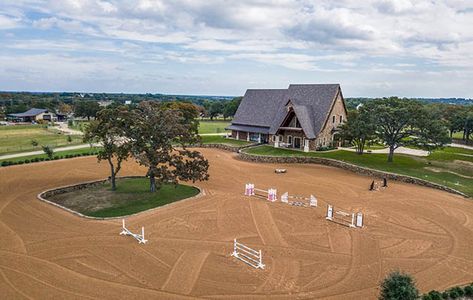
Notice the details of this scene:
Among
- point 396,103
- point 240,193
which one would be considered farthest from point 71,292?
point 396,103

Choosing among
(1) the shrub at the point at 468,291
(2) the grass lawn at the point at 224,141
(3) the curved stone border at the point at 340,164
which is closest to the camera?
(1) the shrub at the point at 468,291

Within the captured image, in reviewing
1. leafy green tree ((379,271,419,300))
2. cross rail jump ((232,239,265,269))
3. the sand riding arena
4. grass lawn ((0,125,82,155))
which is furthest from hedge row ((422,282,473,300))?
grass lawn ((0,125,82,155))

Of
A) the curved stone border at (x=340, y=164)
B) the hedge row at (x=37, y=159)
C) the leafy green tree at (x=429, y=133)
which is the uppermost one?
the leafy green tree at (x=429, y=133)

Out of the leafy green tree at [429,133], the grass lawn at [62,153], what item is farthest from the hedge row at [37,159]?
the leafy green tree at [429,133]

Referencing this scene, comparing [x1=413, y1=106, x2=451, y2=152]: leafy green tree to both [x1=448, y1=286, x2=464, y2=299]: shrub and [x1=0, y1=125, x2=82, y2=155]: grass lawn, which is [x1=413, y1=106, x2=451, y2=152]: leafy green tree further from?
[x1=0, y1=125, x2=82, y2=155]: grass lawn

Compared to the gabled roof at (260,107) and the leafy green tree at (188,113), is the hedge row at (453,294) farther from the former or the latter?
the gabled roof at (260,107)

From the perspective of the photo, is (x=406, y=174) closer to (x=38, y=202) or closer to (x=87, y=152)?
(x=38, y=202)

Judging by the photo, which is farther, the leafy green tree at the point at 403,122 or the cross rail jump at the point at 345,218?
the leafy green tree at the point at 403,122

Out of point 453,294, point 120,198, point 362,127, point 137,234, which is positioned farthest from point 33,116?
point 453,294
